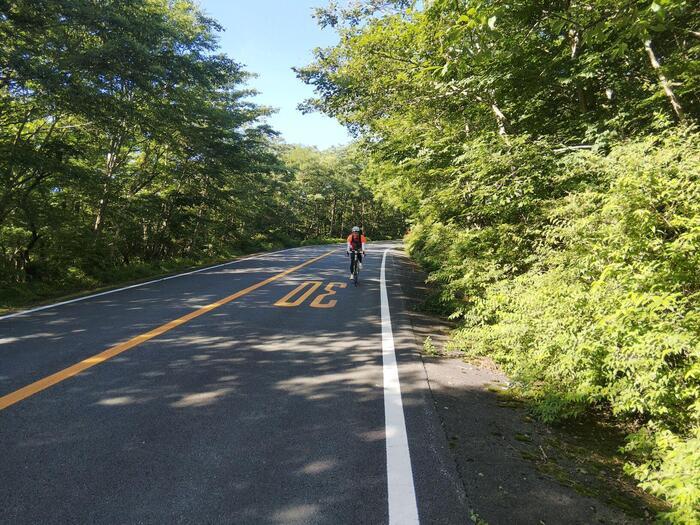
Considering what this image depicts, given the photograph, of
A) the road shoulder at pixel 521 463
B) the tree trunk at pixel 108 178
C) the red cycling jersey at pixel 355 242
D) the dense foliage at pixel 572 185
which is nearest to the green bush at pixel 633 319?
the dense foliage at pixel 572 185

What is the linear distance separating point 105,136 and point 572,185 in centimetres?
1494

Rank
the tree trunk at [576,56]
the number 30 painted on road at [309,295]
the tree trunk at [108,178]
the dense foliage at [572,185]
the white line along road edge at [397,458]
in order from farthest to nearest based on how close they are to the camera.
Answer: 1. the tree trunk at [108,178]
2. the number 30 painted on road at [309,295]
3. the tree trunk at [576,56]
4. the dense foliage at [572,185]
5. the white line along road edge at [397,458]

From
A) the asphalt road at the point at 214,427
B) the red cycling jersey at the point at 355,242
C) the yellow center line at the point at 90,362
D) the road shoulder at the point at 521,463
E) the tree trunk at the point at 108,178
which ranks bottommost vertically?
the road shoulder at the point at 521,463

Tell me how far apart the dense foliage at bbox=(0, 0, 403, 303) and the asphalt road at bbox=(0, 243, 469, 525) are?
18.1 feet

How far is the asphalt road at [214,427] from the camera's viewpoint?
2287 mm

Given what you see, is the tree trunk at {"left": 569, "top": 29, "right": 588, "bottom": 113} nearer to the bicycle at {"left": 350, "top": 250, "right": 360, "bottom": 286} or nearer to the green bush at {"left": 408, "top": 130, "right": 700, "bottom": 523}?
the green bush at {"left": 408, "top": 130, "right": 700, "bottom": 523}

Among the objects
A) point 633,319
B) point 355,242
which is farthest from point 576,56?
point 355,242

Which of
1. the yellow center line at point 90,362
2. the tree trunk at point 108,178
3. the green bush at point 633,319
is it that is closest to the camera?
the green bush at point 633,319

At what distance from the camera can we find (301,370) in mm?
4504

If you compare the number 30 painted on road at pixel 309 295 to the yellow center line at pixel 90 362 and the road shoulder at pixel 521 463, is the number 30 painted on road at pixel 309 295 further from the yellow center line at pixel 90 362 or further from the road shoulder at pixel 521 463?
the road shoulder at pixel 521 463

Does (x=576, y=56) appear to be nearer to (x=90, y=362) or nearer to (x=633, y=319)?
(x=633, y=319)

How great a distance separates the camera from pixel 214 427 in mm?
3160

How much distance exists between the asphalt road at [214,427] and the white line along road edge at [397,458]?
1 cm

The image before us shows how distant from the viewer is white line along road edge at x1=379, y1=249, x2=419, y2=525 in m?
2.26
